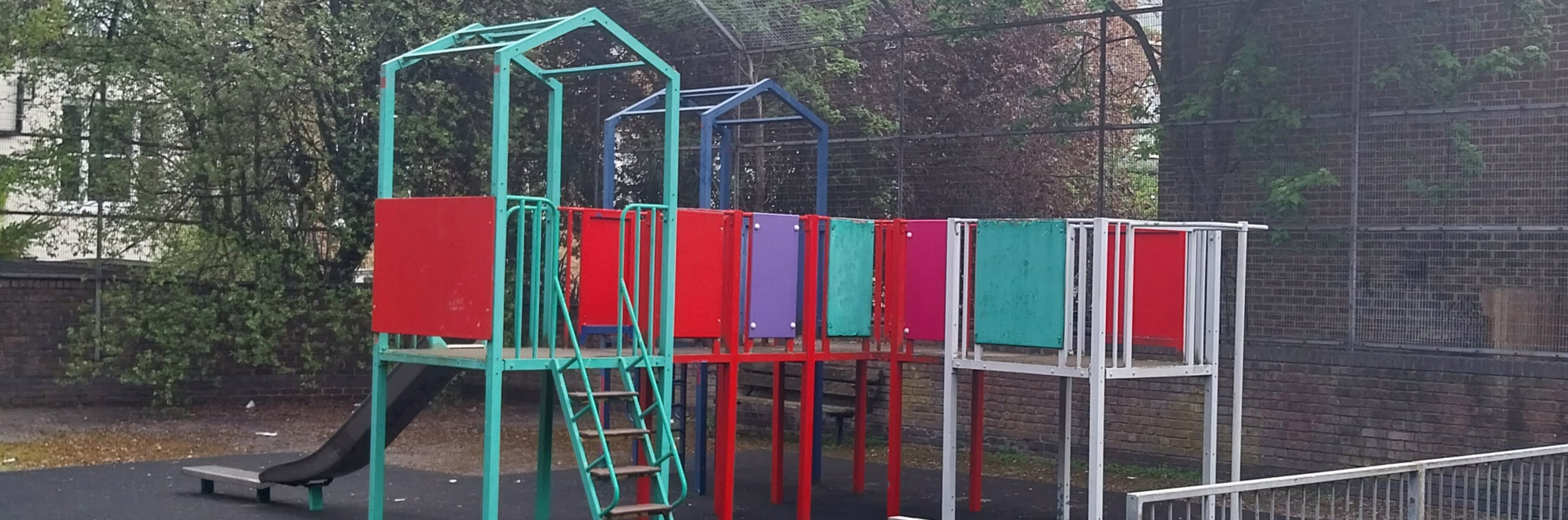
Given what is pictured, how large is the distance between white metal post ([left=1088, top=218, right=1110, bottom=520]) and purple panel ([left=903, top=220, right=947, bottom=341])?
156cm

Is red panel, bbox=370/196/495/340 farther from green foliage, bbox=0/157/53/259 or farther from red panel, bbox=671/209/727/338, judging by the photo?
green foliage, bbox=0/157/53/259

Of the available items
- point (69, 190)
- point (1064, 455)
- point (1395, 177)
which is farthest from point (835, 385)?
point (69, 190)

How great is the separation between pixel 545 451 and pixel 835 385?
5709 mm

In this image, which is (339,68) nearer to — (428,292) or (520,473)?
(520,473)

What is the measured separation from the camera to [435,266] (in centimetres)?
845

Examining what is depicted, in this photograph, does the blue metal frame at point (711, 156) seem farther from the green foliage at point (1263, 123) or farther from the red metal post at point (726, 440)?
the green foliage at point (1263, 123)

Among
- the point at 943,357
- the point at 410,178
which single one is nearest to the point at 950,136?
the point at 943,357

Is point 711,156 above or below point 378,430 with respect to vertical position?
above

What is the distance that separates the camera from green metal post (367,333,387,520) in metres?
8.94

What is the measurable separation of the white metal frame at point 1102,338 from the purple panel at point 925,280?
237 mm

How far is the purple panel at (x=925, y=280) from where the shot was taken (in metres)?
10.1

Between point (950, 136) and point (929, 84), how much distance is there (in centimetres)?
143

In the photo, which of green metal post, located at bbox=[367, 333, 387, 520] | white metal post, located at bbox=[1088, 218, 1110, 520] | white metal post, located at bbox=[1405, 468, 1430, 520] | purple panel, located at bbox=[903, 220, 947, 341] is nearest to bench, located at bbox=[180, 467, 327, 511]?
green metal post, located at bbox=[367, 333, 387, 520]

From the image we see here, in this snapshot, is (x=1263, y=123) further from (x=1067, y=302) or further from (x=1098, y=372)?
(x=1098, y=372)
